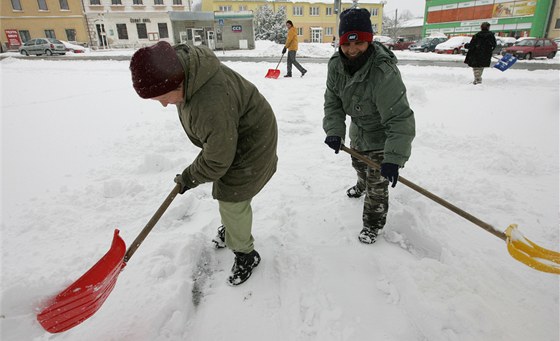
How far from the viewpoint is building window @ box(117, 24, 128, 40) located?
29.2 m

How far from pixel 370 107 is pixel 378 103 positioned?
0.13 m

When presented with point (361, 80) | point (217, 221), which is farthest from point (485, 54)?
point (217, 221)

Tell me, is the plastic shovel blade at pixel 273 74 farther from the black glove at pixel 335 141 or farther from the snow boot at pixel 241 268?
the snow boot at pixel 241 268

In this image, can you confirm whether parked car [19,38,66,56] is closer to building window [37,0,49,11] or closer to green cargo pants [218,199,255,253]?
building window [37,0,49,11]

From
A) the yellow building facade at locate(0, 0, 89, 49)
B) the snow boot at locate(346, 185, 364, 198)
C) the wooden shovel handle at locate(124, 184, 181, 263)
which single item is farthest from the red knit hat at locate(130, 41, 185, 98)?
the yellow building facade at locate(0, 0, 89, 49)

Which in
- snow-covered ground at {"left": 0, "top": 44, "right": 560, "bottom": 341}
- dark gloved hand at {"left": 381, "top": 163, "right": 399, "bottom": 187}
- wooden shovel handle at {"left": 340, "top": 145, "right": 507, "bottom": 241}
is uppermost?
dark gloved hand at {"left": 381, "top": 163, "right": 399, "bottom": 187}

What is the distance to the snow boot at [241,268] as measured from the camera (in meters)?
2.09

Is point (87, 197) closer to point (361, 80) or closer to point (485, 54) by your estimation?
point (361, 80)

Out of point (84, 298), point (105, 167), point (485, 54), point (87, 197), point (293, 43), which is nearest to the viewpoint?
point (84, 298)

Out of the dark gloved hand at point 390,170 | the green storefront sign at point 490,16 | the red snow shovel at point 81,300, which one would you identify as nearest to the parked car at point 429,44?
the green storefront sign at point 490,16

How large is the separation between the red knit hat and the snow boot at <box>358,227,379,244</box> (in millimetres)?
1736

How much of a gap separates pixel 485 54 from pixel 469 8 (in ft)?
106

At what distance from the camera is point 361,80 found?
2.01 meters

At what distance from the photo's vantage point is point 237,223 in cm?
198
